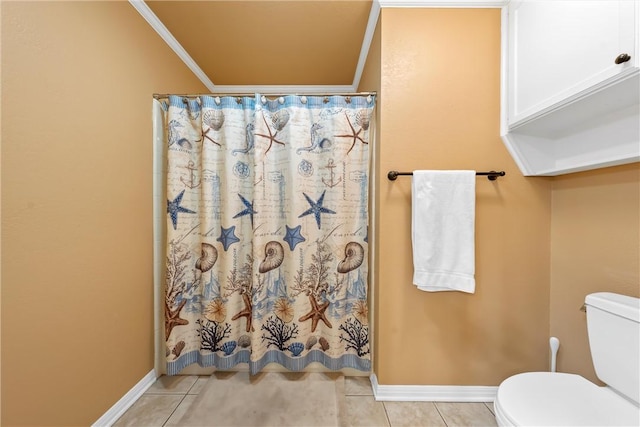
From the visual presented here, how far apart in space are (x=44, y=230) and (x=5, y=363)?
0.49m

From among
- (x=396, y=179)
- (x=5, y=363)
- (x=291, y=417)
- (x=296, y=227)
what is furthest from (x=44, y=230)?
(x=396, y=179)

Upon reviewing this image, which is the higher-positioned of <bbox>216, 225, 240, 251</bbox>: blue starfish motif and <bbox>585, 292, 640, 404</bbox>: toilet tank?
A: <bbox>216, 225, 240, 251</bbox>: blue starfish motif

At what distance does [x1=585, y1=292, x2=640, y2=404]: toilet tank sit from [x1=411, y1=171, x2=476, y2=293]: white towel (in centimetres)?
46

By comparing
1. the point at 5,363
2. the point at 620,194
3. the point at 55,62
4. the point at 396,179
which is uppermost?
the point at 55,62

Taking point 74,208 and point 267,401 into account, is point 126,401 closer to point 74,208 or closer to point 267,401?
point 267,401

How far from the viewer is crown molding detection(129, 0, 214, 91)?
1498 millimetres

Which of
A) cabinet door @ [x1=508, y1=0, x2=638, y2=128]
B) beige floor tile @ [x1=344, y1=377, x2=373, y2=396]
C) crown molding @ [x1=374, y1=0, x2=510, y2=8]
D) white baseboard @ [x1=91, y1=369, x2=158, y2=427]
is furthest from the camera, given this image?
beige floor tile @ [x1=344, y1=377, x2=373, y2=396]

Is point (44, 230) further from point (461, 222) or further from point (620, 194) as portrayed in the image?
point (620, 194)

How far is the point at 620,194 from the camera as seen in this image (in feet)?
3.75

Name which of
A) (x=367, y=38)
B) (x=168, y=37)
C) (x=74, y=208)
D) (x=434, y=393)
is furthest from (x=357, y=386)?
(x=168, y=37)

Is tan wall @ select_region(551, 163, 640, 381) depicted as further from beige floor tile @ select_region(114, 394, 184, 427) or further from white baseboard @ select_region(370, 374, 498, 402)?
beige floor tile @ select_region(114, 394, 184, 427)

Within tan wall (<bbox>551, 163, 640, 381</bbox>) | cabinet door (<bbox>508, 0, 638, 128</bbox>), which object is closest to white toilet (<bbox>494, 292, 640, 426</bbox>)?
tan wall (<bbox>551, 163, 640, 381</bbox>)

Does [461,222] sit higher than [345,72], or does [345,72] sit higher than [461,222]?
[345,72]

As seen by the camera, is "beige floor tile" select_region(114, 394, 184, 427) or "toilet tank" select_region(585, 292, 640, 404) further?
"beige floor tile" select_region(114, 394, 184, 427)
